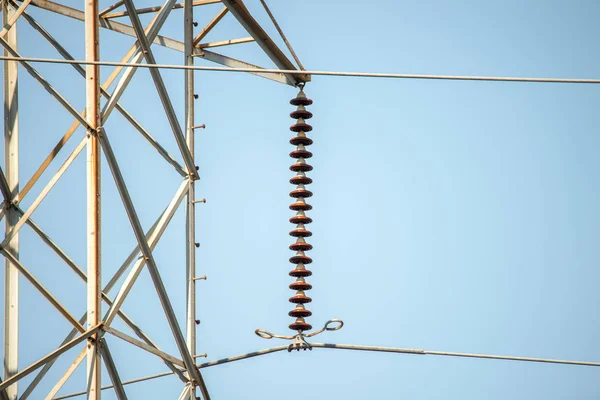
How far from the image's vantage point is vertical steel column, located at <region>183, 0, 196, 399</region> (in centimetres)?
2066

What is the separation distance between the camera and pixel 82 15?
2197 cm

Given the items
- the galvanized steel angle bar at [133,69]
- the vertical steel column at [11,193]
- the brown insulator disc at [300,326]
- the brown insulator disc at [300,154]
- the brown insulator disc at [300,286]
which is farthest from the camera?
the brown insulator disc at [300,154]

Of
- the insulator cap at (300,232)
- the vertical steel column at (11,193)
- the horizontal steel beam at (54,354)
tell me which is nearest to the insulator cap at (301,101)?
the insulator cap at (300,232)

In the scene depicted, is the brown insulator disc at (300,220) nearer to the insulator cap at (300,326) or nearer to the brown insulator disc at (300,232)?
the brown insulator disc at (300,232)

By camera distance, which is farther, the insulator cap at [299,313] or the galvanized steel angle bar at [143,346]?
the insulator cap at [299,313]

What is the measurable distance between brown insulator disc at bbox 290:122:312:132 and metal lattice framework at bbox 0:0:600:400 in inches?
23.4

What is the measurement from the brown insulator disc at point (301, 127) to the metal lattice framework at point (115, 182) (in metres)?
0.60

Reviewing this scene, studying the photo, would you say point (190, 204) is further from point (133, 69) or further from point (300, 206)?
point (133, 69)

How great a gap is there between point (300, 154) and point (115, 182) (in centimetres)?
424

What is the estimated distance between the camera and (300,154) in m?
21.9

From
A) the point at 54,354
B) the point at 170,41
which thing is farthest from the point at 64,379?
the point at 170,41

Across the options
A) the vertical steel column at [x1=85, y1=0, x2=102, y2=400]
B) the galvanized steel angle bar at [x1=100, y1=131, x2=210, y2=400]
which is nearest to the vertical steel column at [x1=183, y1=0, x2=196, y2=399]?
the galvanized steel angle bar at [x1=100, y1=131, x2=210, y2=400]

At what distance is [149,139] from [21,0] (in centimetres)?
272

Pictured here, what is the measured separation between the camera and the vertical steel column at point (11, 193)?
782 inches
